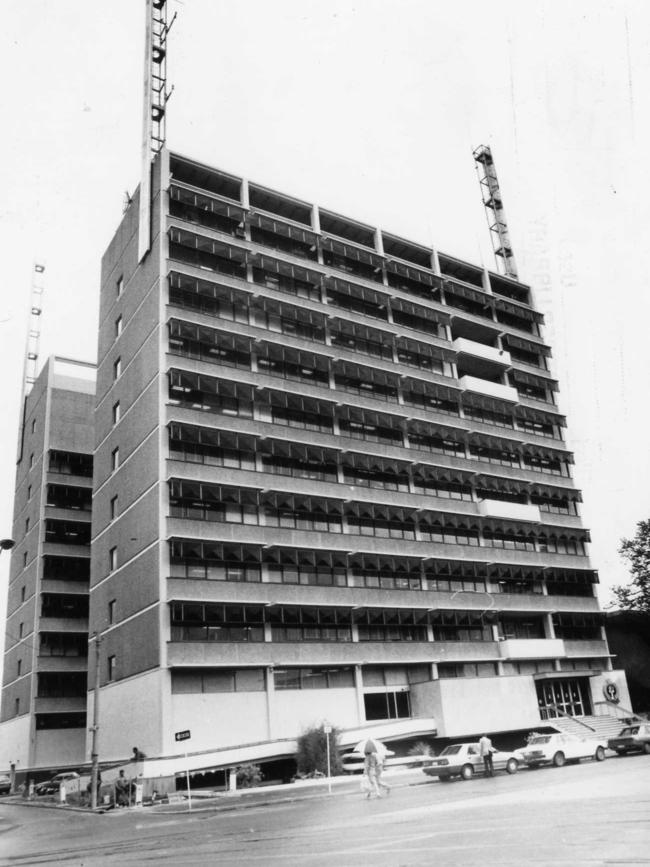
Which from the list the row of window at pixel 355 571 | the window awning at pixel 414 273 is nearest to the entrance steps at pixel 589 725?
the row of window at pixel 355 571

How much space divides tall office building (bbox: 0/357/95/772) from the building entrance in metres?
34.6

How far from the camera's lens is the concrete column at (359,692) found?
156 feet

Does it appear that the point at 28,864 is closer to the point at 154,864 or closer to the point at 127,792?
the point at 154,864

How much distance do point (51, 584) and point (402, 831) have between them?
5650cm

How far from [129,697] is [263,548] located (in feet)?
35.9

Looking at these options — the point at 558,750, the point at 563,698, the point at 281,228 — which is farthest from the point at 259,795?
the point at 281,228

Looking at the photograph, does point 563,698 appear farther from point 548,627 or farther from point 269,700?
point 269,700

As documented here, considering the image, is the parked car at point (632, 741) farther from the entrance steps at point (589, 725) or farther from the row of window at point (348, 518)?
the row of window at point (348, 518)

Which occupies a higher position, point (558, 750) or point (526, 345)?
point (526, 345)

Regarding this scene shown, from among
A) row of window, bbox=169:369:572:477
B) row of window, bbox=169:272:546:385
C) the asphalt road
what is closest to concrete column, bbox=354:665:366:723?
row of window, bbox=169:369:572:477

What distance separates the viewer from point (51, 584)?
6581 centimetres

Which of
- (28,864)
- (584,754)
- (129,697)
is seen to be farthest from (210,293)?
(28,864)

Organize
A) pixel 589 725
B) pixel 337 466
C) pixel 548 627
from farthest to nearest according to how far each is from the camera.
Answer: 1. pixel 548 627
2. pixel 337 466
3. pixel 589 725

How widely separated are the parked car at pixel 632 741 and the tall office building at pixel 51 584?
41.7 meters
